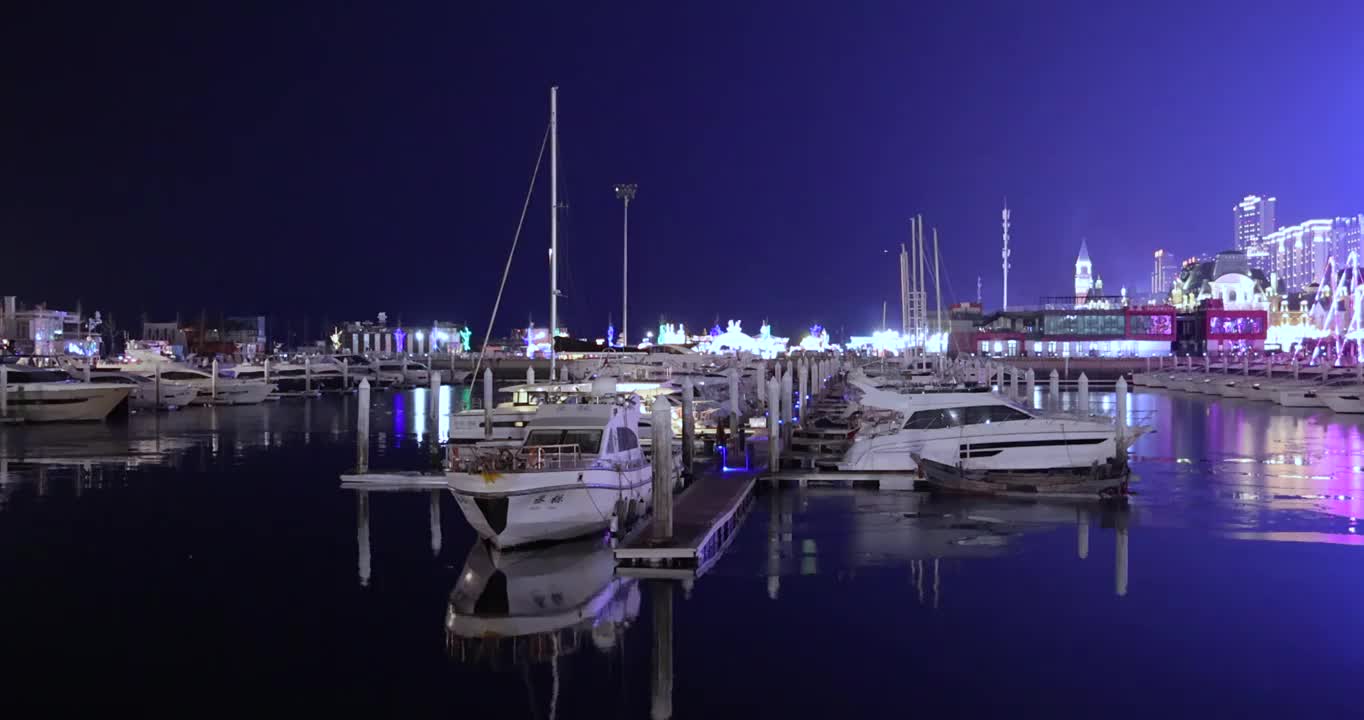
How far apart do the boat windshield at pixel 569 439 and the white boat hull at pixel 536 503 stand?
2.44ft

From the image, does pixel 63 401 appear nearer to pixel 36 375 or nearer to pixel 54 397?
pixel 54 397

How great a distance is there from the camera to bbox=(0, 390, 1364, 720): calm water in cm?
1630

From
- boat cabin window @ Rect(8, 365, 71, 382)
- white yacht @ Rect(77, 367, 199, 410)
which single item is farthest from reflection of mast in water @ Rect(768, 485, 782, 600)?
white yacht @ Rect(77, 367, 199, 410)

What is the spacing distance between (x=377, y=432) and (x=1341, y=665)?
4909cm

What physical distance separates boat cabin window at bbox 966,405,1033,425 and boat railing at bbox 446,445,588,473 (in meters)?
13.4

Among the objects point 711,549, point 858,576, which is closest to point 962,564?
point 858,576

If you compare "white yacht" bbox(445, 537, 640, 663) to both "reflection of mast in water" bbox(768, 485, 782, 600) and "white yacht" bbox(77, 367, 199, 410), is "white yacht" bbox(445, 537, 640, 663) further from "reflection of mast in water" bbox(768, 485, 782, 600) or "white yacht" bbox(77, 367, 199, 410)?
"white yacht" bbox(77, 367, 199, 410)

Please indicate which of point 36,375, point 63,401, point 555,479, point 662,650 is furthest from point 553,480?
point 36,375

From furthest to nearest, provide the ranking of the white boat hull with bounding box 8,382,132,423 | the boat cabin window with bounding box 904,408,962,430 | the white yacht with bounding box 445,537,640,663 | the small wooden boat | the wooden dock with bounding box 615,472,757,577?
the white boat hull with bounding box 8,382,132,423 → the boat cabin window with bounding box 904,408,962,430 → the small wooden boat → the wooden dock with bounding box 615,472,757,577 → the white yacht with bounding box 445,537,640,663

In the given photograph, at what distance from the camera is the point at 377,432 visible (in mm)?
59875

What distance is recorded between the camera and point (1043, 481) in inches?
1267

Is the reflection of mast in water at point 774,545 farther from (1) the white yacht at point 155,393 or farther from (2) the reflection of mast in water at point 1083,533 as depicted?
(1) the white yacht at point 155,393

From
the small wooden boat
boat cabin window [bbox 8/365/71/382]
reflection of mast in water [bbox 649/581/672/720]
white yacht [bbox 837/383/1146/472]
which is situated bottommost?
reflection of mast in water [bbox 649/581/672/720]

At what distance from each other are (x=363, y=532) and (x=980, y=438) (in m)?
16.9
